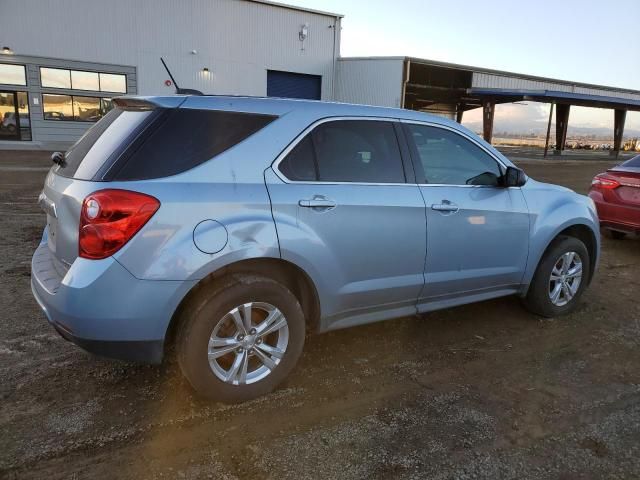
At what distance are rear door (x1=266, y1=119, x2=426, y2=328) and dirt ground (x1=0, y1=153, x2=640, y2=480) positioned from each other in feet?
1.74

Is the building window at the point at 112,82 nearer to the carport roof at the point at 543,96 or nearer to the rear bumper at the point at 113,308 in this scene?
the carport roof at the point at 543,96

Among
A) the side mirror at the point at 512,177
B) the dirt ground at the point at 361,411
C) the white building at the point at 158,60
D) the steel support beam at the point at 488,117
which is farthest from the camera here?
the steel support beam at the point at 488,117

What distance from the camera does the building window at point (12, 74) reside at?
2345 cm

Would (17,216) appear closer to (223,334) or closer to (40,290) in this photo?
(40,290)

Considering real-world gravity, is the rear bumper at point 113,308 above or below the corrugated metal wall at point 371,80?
below

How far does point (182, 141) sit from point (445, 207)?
75.0 inches

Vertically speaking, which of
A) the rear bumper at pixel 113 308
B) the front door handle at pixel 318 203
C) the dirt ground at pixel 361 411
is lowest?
the dirt ground at pixel 361 411

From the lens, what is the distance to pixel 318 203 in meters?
3.17

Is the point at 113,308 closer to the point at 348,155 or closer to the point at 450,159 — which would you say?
the point at 348,155

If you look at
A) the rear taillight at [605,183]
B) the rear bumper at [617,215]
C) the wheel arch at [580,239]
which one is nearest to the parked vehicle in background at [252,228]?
the wheel arch at [580,239]

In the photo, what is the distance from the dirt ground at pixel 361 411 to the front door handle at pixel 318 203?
118 centimetres

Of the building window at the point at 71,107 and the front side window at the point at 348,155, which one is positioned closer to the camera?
the front side window at the point at 348,155

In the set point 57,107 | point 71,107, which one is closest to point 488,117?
point 71,107

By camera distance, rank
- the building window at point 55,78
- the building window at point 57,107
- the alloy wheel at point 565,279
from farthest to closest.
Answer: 1. the building window at point 57,107
2. the building window at point 55,78
3. the alloy wheel at point 565,279
